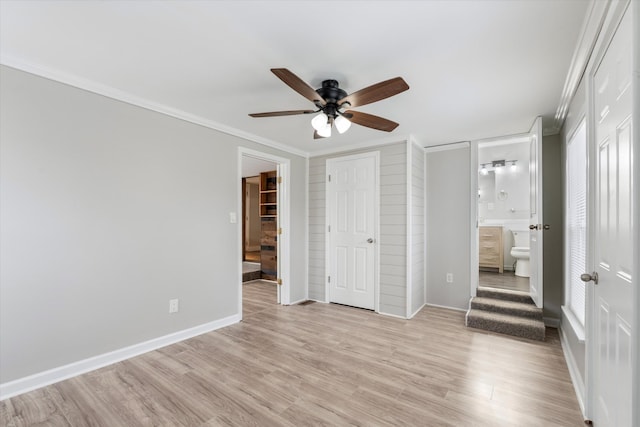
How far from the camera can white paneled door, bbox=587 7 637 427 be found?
122 centimetres

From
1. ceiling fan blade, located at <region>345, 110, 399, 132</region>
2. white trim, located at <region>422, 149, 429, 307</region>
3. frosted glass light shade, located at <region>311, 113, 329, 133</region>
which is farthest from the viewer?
white trim, located at <region>422, 149, 429, 307</region>

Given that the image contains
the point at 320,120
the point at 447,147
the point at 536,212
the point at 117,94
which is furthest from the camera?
the point at 447,147

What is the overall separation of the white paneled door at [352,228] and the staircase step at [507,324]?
1.27m

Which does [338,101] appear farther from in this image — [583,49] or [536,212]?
[536,212]

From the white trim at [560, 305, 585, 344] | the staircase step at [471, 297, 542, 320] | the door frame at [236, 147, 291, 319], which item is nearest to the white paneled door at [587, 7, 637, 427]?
the white trim at [560, 305, 585, 344]

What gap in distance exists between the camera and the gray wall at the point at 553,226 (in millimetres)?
3475

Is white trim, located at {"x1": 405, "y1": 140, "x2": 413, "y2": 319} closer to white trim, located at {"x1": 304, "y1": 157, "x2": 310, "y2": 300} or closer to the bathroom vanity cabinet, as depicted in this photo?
white trim, located at {"x1": 304, "y1": 157, "x2": 310, "y2": 300}

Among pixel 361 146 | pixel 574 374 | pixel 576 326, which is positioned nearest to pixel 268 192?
pixel 361 146

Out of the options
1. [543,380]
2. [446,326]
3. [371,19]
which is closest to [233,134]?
[371,19]

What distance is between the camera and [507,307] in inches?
140

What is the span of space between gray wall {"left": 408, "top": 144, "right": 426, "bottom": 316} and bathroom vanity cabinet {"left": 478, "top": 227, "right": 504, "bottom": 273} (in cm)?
228

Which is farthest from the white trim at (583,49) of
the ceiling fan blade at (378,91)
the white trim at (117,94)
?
the white trim at (117,94)

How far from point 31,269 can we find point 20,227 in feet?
1.04

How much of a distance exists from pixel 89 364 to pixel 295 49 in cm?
296
